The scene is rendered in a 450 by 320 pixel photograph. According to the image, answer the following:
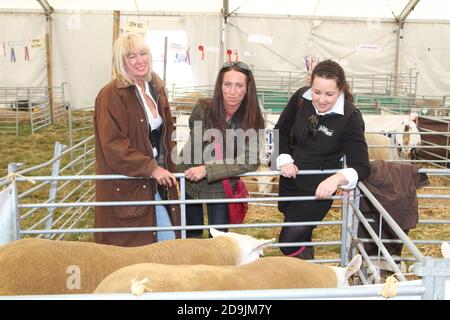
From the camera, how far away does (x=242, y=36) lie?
10477 millimetres

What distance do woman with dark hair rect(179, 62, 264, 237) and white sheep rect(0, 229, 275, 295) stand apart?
39 cm

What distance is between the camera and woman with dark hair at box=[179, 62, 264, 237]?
96.0 inches

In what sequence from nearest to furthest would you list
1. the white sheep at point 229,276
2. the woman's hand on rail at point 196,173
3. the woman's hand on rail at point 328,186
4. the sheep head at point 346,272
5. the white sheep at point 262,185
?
the white sheep at point 229,276
the sheep head at point 346,272
the woman's hand on rail at point 328,186
the woman's hand on rail at point 196,173
the white sheep at point 262,185

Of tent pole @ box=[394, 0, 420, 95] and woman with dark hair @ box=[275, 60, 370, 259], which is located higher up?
tent pole @ box=[394, 0, 420, 95]

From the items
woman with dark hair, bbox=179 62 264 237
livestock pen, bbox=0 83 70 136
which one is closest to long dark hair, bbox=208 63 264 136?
woman with dark hair, bbox=179 62 264 237

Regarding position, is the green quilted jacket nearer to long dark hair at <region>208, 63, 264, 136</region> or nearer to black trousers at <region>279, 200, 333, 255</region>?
long dark hair at <region>208, 63, 264, 136</region>

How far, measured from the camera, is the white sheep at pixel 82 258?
65.7 inches

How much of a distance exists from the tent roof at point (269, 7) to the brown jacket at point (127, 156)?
26.0ft

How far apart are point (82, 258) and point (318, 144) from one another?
3.86 ft

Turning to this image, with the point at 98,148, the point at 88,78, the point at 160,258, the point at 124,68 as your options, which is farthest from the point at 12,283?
the point at 88,78

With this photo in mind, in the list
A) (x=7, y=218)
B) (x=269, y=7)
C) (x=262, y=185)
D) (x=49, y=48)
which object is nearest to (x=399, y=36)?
(x=269, y=7)


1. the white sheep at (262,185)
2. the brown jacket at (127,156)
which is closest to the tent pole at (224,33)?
the white sheep at (262,185)

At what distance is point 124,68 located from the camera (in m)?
2.40

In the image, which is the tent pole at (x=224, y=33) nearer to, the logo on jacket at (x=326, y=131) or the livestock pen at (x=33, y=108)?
the livestock pen at (x=33, y=108)
